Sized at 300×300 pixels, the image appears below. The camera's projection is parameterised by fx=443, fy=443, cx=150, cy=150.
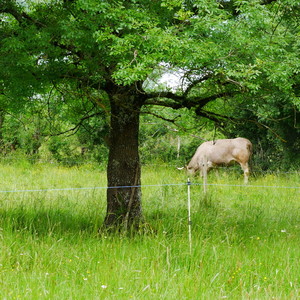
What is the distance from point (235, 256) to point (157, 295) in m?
1.63

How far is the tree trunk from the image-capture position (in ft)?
24.1

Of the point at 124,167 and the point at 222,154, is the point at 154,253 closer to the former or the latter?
the point at 124,167

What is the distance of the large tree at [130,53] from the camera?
5.33 metres

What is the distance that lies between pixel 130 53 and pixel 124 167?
92.8 inches

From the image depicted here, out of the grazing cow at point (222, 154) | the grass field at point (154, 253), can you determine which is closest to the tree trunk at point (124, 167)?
the grass field at point (154, 253)

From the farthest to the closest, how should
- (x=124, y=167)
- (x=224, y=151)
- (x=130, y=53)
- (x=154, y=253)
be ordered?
(x=224, y=151), (x=124, y=167), (x=130, y=53), (x=154, y=253)

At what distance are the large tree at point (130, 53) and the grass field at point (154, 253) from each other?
1.02 metres

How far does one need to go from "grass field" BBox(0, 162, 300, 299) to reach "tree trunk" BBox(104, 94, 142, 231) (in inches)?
17.9

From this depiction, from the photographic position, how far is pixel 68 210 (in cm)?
837

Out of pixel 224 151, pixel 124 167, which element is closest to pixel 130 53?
pixel 124 167

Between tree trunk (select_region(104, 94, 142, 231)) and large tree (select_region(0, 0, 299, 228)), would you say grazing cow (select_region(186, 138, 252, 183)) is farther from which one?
tree trunk (select_region(104, 94, 142, 231))

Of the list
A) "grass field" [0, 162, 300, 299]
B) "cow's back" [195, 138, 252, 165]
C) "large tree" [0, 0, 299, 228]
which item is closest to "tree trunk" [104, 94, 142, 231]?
"large tree" [0, 0, 299, 228]

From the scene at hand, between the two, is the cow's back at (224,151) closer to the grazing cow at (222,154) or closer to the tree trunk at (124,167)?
the grazing cow at (222,154)

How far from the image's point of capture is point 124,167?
7441 millimetres
